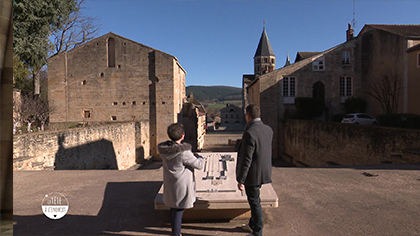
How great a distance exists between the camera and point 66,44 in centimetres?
2452

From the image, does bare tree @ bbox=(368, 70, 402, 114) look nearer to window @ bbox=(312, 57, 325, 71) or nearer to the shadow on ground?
window @ bbox=(312, 57, 325, 71)

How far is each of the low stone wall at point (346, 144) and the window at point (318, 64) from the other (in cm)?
531

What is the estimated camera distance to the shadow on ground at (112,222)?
12.0ft

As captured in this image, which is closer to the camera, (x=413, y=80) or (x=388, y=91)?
(x=413, y=80)

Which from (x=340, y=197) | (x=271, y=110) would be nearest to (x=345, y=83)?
(x=271, y=110)

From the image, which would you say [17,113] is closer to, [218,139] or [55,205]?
[55,205]

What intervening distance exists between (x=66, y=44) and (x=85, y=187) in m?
23.1

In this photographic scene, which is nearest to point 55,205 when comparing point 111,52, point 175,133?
point 175,133

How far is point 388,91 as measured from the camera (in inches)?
762

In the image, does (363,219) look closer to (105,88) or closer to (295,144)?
(295,144)

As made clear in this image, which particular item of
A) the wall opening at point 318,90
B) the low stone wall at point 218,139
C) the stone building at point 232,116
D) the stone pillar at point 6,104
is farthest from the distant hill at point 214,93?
the stone pillar at point 6,104

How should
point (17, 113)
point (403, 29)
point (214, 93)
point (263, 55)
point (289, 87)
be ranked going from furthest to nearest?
point (214, 93)
point (263, 55)
point (289, 87)
point (403, 29)
point (17, 113)

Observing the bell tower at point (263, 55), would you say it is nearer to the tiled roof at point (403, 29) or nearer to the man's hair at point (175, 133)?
the tiled roof at point (403, 29)

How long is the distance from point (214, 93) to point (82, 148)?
175 meters
